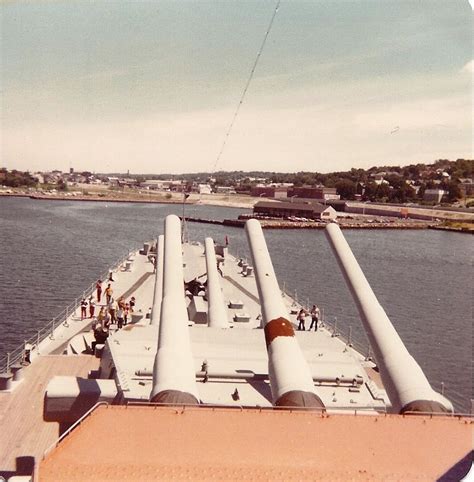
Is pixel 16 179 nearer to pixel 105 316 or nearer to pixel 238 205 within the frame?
pixel 238 205

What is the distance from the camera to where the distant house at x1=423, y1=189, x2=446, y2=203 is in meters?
117

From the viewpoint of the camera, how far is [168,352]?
803 centimetres

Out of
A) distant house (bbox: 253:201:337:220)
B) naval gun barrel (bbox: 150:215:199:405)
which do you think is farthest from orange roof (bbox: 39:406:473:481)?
distant house (bbox: 253:201:337:220)

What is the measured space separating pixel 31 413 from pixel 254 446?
6944mm

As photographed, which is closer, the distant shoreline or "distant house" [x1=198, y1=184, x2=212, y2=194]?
the distant shoreline

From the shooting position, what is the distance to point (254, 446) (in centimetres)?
607

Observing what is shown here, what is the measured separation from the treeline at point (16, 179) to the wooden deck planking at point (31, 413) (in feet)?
467

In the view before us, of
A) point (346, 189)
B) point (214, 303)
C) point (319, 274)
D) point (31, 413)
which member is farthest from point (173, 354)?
point (346, 189)

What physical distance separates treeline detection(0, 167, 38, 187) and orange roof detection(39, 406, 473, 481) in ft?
495

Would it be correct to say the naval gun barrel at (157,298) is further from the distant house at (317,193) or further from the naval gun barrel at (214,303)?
the distant house at (317,193)

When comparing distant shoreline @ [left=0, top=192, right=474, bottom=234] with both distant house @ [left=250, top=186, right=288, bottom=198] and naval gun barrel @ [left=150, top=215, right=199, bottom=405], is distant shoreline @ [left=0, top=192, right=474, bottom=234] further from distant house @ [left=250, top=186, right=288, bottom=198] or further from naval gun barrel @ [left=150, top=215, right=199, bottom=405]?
naval gun barrel @ [left=150, top=215, right=199, bottom=405]

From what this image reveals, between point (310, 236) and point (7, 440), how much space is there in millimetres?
67777

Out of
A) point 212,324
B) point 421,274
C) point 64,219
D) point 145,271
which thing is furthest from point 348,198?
point 212,324

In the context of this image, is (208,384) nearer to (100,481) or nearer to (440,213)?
(100,481)
